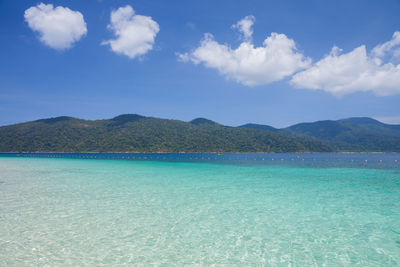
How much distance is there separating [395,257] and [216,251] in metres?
6.05

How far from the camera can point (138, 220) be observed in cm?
1153

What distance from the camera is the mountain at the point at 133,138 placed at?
489 ft

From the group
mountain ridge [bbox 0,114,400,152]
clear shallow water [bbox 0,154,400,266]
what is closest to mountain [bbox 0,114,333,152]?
mountain ridge [bbox 0,114,400,152]

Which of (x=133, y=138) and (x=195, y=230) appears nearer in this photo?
(x=195, y=230)

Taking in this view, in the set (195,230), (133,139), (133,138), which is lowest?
(195,230)

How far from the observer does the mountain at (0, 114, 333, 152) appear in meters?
149

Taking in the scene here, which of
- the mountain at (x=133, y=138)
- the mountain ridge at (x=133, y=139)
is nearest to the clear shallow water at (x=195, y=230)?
the mountain ridge at (x=133, y=139)

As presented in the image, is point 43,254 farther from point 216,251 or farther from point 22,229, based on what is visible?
point 216,251

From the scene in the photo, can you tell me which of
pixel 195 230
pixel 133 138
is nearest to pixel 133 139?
pixel 133 138

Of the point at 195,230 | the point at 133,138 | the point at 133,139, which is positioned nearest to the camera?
the point at 195,230

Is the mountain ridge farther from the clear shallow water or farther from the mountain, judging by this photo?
the clear shallow water

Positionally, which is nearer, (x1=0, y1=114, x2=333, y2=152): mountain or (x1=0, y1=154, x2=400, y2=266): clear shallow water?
(x1=0, y1=154, x2=400, y2=266): clear shallow water

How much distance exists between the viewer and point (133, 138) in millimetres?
162875

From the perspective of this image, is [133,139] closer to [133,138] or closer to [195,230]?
[133,138]
